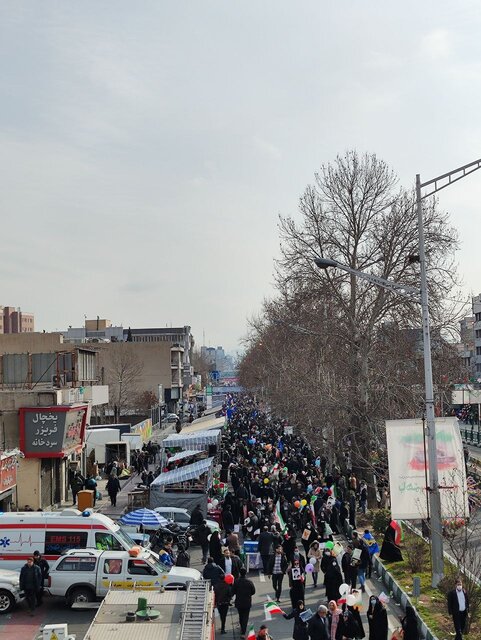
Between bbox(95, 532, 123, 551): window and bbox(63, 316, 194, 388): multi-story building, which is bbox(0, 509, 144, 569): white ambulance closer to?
bbox(95, 532, 123, 551): window

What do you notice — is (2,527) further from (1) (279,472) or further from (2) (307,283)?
(2) (307,283)

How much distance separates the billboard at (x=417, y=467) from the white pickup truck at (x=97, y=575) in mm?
4779

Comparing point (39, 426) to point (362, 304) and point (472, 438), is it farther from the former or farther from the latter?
point (472, 438)

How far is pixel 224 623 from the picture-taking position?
16500 mm

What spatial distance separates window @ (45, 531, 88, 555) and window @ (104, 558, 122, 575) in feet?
5.18

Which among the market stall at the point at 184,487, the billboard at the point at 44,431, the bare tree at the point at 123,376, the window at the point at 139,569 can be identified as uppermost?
the bare tree at the point at 123,376

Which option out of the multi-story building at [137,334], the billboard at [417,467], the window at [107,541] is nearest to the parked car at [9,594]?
the window at [107,541]

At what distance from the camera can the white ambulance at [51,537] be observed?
1931 cm

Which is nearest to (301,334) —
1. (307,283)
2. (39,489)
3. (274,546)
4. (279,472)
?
(307,283)

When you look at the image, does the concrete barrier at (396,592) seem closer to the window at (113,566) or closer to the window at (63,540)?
the window at (113,566)

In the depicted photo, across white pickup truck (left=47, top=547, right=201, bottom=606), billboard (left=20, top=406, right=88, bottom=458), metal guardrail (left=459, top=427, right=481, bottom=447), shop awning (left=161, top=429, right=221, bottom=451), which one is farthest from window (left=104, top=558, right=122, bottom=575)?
metal guardrail (left=459, top=427, right=481, bottom=447)

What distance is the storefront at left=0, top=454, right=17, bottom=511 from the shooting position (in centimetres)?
2650

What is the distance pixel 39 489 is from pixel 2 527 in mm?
11564

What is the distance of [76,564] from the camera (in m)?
17.9
